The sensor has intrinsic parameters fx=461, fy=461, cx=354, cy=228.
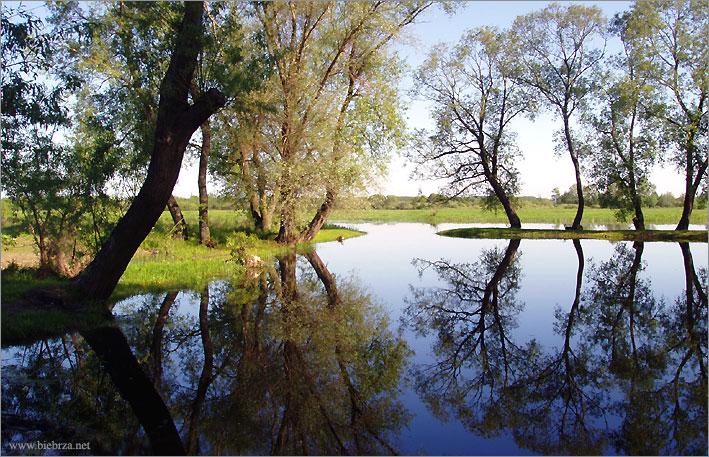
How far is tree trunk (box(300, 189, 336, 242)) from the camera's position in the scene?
2211 cm

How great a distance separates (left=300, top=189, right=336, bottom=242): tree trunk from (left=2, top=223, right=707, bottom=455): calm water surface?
11.3 m

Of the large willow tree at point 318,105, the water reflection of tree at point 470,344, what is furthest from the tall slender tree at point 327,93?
the water reflection of tree at point 470,344

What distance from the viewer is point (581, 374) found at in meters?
5.77

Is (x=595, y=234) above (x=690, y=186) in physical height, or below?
below

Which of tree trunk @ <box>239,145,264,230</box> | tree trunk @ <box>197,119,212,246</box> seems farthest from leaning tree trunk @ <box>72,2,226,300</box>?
tree trunk @ <box>239,145,264,230</box>

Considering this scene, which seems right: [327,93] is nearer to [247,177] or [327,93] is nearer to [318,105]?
[318,105]

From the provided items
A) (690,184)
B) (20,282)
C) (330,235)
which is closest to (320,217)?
(330,235)

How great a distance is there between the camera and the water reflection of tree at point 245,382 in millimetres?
4328

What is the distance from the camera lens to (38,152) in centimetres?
1088

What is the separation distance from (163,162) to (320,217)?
14449 mm

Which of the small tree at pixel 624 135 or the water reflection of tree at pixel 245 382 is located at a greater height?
the small tree at pixel 624 135

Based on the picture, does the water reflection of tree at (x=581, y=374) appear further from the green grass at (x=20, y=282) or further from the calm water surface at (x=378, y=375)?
the green grass at (x=20, y=282)

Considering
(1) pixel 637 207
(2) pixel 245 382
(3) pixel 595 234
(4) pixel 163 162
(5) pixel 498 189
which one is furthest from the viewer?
(5) pixel 498 189

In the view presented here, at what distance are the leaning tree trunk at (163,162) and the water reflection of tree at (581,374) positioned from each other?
5.78 meters
